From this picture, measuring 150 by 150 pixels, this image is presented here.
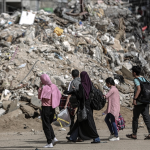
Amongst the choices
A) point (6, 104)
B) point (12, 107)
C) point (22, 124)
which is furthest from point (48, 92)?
point (6, 104)

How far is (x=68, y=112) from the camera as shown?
6043mm

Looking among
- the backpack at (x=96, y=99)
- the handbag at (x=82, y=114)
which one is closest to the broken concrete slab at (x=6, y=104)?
the handbag at (x=82, y=114)

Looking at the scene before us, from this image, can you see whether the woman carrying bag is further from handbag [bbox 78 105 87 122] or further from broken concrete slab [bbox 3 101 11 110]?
broken concrete slab [bbox 3 101 11 110]

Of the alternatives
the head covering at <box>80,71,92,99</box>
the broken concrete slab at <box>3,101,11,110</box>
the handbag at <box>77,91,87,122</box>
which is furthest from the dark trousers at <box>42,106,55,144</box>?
the broken concrete slab at <box>3,101,11,110</box>

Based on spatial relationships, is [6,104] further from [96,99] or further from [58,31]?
[96,99]

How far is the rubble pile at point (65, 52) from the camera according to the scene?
1153 cm

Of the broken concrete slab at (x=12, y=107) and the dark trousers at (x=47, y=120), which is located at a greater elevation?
the dark trousers at (x=47, y=120)

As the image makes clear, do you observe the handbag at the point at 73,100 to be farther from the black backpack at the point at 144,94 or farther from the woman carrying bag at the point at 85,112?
the black backpack at the point at 144,94

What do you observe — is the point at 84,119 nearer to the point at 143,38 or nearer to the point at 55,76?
the point at 55,76

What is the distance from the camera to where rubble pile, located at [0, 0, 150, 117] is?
37.8 feet

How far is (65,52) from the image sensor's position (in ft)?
44.3

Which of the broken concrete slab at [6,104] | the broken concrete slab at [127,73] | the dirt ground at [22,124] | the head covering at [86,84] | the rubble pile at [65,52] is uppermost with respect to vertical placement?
the head covering at [86,84]

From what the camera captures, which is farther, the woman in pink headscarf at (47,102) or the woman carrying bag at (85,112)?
the woman carrying bag at (85,112)

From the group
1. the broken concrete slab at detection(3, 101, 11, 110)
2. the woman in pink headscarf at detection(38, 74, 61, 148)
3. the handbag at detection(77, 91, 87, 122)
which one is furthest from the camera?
the broken concrete slab at detection(3, 101, 11, 110)
